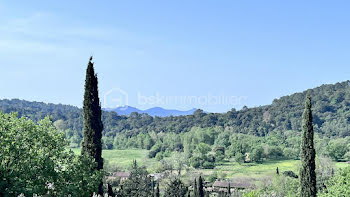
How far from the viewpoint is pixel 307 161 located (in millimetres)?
23031

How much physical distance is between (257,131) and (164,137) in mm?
27466

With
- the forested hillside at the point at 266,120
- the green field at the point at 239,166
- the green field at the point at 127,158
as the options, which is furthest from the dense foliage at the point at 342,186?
the forested hillside at the point at 266,120

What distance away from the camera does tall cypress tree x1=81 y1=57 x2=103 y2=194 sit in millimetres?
20641

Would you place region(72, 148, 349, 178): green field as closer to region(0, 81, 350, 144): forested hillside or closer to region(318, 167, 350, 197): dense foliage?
region(0, 81, 350, 144): forested hillside

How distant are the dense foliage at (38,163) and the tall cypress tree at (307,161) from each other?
40.4ft

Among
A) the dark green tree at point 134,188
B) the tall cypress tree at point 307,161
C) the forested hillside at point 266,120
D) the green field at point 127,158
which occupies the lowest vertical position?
the dark green tree at point 134,188

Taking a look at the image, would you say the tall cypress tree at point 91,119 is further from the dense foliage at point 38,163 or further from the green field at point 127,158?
the green field at point 127,158

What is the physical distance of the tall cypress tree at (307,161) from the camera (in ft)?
74.5

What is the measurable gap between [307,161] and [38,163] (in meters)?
15.1

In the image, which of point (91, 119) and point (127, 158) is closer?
point (91, 119)

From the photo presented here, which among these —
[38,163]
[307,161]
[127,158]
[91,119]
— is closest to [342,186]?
[307,161]

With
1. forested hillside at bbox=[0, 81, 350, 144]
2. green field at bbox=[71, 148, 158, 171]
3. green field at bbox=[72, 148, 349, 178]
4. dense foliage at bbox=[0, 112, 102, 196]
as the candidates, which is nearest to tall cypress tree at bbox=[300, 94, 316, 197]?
dense foliage at bbox=[0, 112, 102, 196]

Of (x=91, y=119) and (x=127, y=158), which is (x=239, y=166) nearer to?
(x=127, y=158)

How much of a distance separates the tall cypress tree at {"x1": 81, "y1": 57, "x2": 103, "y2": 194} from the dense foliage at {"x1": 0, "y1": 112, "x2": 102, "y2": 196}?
500 centimetres
